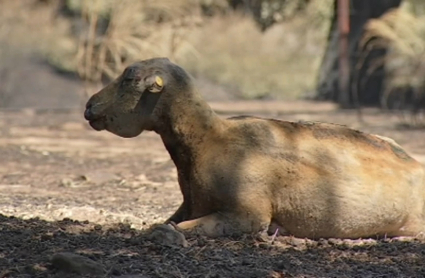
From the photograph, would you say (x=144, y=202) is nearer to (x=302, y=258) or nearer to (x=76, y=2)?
(x=302, y=258)

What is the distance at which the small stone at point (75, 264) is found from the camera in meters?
4.77

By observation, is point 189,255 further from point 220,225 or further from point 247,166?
point 247,166

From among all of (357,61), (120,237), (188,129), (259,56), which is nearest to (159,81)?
(188,129)

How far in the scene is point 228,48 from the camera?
1374 inches

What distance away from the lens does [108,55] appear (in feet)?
61.1

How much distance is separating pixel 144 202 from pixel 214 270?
3.46m

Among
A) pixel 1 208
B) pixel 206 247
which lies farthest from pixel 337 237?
pixel 1 208

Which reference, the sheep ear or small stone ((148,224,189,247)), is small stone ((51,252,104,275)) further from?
the sheep ear

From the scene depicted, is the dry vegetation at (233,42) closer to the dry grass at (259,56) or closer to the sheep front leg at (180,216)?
the dry grass at (259,56)

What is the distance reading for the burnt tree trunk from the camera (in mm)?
24688

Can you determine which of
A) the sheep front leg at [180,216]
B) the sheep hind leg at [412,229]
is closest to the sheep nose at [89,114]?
the sheep front leg at [180,216]

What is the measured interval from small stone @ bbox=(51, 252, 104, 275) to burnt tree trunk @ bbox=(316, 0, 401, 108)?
19.2m

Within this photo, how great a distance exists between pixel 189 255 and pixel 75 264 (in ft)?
2.52

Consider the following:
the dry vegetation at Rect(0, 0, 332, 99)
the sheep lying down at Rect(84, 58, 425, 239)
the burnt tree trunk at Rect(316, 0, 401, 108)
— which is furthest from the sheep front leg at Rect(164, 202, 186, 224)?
the burnt tree trunk at Rect(316, 0, 401, 108)
